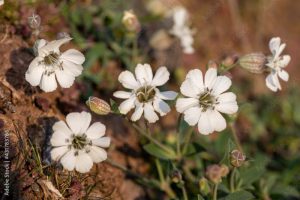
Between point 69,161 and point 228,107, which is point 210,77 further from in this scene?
point 69,161

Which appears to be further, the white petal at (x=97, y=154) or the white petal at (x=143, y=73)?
the white petal at (x=143, y=73)

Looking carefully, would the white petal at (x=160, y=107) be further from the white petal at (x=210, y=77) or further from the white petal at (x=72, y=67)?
the white petal at (x=72, y=67)

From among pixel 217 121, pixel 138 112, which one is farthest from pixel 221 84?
pixel 138 112

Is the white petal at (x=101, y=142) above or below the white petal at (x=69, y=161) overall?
above

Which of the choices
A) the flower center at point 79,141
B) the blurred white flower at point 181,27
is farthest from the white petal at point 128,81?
the blurred white flower at point 181,27

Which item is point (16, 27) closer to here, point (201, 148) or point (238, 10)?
point (201, 148)

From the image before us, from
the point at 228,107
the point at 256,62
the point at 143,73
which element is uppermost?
the point at 256,62

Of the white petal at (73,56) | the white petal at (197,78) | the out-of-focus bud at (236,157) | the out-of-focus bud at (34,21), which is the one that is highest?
the out-of-focus bud at (34,21)

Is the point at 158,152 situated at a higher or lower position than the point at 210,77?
lower
